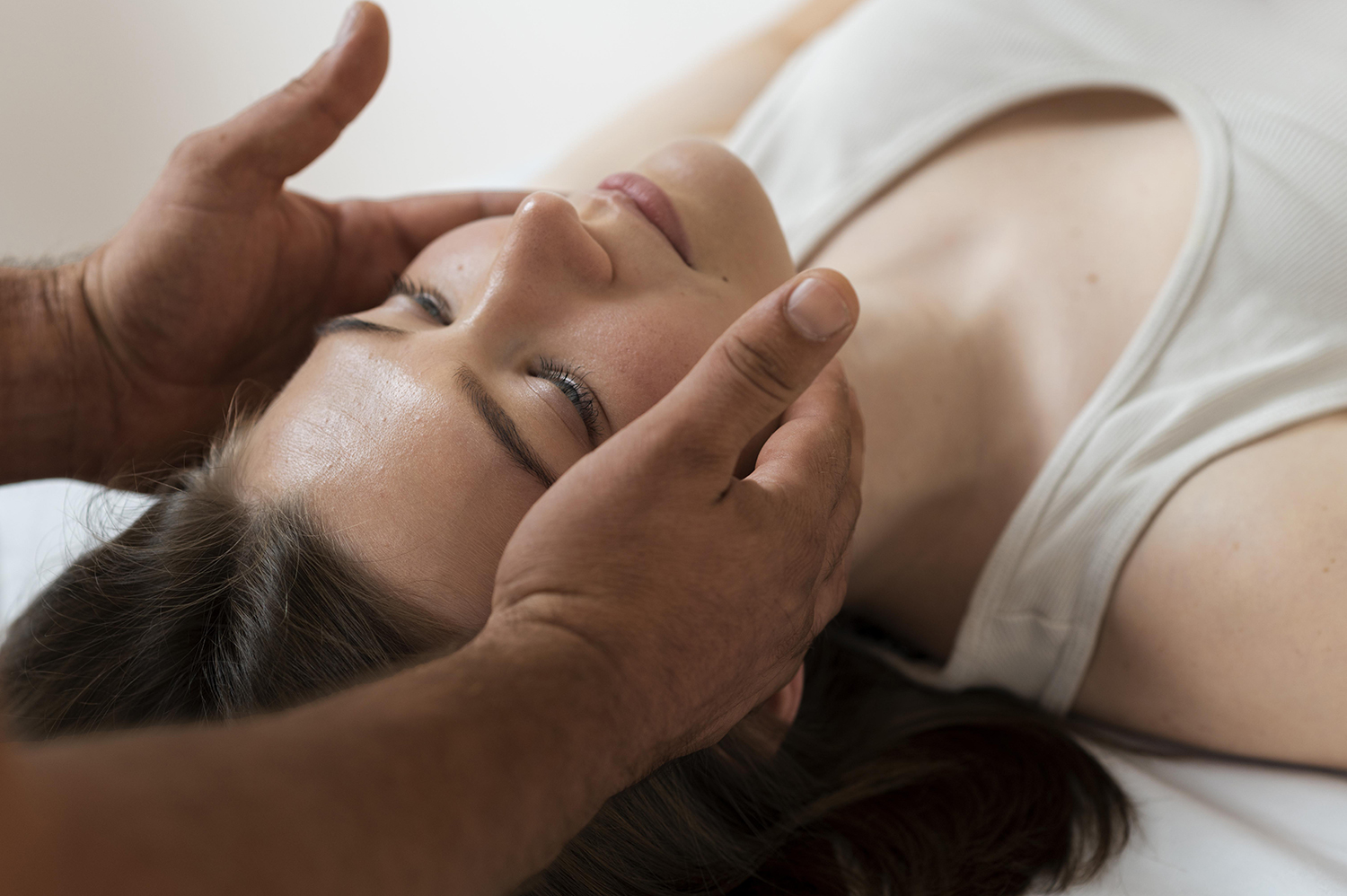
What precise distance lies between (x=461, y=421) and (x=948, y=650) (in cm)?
73

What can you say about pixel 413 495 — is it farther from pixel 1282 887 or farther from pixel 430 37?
pixel 430 37

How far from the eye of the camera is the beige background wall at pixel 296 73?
7.32 feet

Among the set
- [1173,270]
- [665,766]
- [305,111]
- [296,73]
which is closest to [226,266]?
[305,111]

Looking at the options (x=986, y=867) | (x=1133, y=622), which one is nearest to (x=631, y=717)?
(x=986, y=867)

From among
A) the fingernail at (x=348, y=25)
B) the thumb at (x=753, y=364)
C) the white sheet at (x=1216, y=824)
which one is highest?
the fingernail at (x=348, y=25)

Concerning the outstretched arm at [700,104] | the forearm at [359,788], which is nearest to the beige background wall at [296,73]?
the outstretched arm at [700,104]

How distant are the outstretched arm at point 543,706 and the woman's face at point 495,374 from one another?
0.15 meters

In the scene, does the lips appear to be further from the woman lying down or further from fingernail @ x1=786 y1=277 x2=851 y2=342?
fingernail @ x1=786 y1=277 x2=851 y2=342

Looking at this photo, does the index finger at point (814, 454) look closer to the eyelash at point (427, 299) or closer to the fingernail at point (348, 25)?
the eyelash at point (427, 299)

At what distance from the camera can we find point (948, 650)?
117cm

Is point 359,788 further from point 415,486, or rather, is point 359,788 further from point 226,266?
point 226,266

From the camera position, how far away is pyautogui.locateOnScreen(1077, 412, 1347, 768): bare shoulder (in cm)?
86

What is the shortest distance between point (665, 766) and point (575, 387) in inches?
13.8

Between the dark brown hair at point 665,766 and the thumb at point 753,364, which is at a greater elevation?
the thumb at point 753,364
